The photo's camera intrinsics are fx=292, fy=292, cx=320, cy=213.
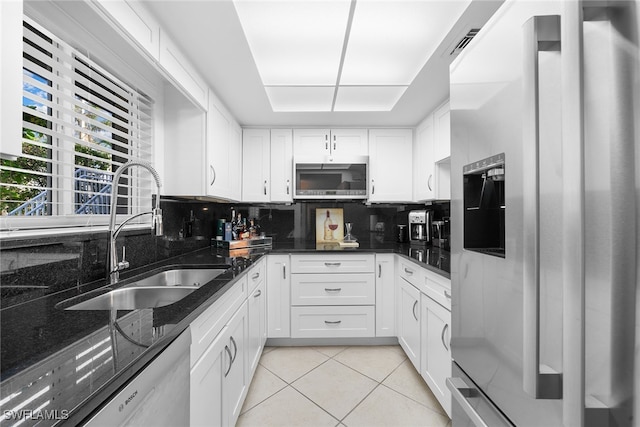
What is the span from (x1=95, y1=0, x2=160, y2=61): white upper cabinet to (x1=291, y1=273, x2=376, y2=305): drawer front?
6.48 feet

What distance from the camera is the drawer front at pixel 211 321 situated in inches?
41.4

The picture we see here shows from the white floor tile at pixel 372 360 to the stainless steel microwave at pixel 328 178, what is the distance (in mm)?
1455

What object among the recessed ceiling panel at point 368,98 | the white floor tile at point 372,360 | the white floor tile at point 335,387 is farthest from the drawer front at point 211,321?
the recessed ceiling panel at point 368,98

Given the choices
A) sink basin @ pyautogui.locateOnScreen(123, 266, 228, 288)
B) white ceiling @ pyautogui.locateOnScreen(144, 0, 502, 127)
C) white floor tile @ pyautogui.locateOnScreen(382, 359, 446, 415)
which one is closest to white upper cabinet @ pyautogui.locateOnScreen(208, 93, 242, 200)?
white ceiling @ pyautogui.locateOnScreen(144, 0, 502, 127)

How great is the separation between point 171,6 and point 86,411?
1545mm

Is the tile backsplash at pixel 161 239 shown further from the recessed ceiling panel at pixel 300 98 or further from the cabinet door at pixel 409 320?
the recessed ceiling panel at pixel 300 98

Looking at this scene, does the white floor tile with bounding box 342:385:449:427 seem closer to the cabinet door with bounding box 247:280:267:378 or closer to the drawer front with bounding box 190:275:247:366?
the cabinet door with bounding box 247:280:267:378

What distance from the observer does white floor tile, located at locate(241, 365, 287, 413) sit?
192cm

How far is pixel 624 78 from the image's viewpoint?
47 centimetres

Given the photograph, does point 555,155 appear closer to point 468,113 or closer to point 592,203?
point 592,203

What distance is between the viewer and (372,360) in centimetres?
246

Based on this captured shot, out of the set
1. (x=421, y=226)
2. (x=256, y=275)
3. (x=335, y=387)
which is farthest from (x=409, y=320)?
→ (x=256, y=275)

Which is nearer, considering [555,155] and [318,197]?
[555,155]

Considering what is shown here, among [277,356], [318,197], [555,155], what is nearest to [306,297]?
[277,356]
